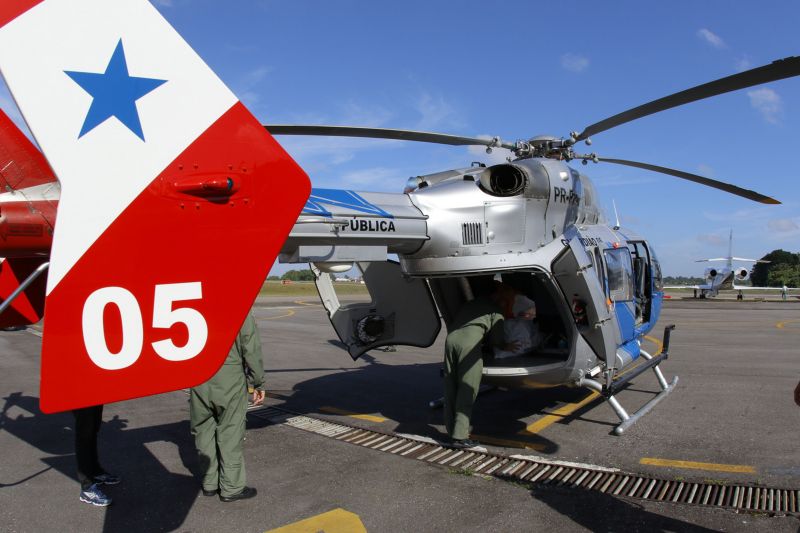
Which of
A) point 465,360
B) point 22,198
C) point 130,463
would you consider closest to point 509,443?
point 465,360

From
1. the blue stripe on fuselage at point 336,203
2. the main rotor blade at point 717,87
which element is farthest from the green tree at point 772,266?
the blue stripe on fuselage at point 336,203

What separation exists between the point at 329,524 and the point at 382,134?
4.12 m

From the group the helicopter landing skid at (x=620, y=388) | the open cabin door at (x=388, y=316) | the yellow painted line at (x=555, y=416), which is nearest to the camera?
the helicopter landing skid at (x=620, y=388)

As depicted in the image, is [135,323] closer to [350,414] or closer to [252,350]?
[252,350]

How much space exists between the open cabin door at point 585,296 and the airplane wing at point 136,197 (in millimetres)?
4114

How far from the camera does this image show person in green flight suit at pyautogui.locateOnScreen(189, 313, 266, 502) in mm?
4395

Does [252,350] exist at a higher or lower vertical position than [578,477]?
higher

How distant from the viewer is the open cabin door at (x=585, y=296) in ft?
18.6

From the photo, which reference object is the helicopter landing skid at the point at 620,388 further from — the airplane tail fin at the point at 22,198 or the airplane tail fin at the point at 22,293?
the airplane tail fin at the point at 22,198

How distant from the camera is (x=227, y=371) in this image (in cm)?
455

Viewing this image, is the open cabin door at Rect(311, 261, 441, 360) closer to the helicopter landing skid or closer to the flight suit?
the flight suit

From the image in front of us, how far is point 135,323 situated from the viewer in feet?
6.31

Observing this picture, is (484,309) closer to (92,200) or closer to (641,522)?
(641,522)

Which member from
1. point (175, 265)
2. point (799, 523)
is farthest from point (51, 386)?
point (799, 523)
